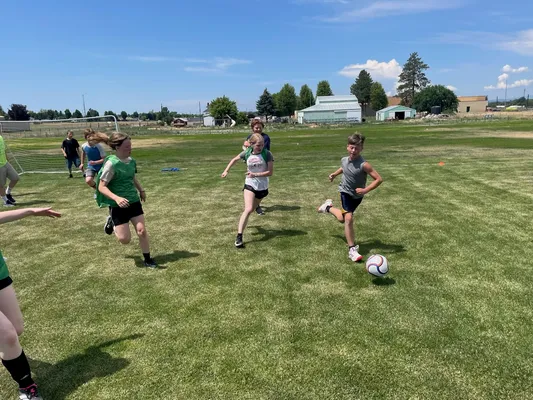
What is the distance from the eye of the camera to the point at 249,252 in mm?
6840

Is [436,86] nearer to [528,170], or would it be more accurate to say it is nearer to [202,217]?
[528,170]

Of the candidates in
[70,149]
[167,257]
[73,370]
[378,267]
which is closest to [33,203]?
[70,149]

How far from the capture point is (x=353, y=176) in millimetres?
6117

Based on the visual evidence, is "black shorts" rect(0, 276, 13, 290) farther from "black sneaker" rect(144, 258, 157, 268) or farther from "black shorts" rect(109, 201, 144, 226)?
"black sneaker" rect(144, 258, 157, 268)

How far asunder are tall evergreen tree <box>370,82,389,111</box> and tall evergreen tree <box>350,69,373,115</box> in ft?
30.9

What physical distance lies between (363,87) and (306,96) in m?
23.7

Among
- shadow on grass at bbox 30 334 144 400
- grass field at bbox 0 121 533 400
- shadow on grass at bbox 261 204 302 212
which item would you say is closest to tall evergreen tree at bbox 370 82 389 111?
grass field at bbox 0 121 533 400

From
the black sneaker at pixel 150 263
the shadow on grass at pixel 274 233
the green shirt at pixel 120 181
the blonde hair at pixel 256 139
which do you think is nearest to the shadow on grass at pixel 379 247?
the shadow on grass at pixel 274 233

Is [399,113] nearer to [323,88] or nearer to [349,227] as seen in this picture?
[323,88]

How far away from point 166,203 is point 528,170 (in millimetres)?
13042

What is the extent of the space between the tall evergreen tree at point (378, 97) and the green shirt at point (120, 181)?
13945 cm

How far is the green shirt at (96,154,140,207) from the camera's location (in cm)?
Answer: 567

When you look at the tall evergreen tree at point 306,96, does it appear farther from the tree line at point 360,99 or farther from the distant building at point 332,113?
the distant building at point 332,113

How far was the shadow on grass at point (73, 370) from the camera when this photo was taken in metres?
3.47
